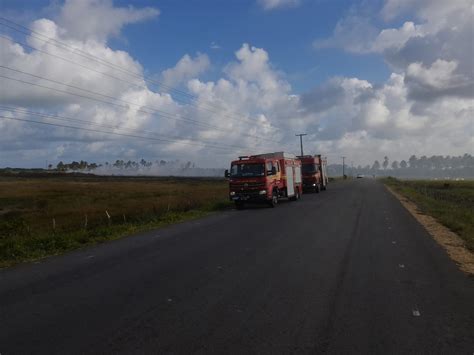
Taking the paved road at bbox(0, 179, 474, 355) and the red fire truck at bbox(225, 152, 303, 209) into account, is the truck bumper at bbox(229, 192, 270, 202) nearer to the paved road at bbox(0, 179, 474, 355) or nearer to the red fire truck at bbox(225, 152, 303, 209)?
the red fire truck at bbox(225, 152, 303, 209)

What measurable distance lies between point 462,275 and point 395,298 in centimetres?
236

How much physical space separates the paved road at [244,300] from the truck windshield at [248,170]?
42.2 ft

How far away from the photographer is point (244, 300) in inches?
256

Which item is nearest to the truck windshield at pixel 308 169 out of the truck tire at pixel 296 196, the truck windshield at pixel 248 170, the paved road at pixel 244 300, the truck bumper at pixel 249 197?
the truck tire at pixel 296 196

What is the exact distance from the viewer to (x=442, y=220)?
1712cm

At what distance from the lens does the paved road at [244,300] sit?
488 centimetres

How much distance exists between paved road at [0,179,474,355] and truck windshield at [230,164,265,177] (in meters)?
12.9

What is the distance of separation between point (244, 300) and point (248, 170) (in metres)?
18.6

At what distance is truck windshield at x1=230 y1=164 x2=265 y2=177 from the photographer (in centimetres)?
2475

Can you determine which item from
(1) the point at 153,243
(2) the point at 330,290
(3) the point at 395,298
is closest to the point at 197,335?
(2) the point at 330,290

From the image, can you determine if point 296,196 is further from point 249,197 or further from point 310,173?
point 310,173

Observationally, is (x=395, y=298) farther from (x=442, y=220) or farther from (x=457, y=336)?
(x=442, y=220)

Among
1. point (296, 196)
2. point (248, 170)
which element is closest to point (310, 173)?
point (296, 196)

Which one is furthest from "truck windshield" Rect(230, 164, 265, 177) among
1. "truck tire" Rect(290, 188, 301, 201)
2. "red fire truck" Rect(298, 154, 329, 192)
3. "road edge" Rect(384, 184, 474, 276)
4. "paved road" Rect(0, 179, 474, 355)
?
"red fire truck" Rect(298, 154, 329, 192)
